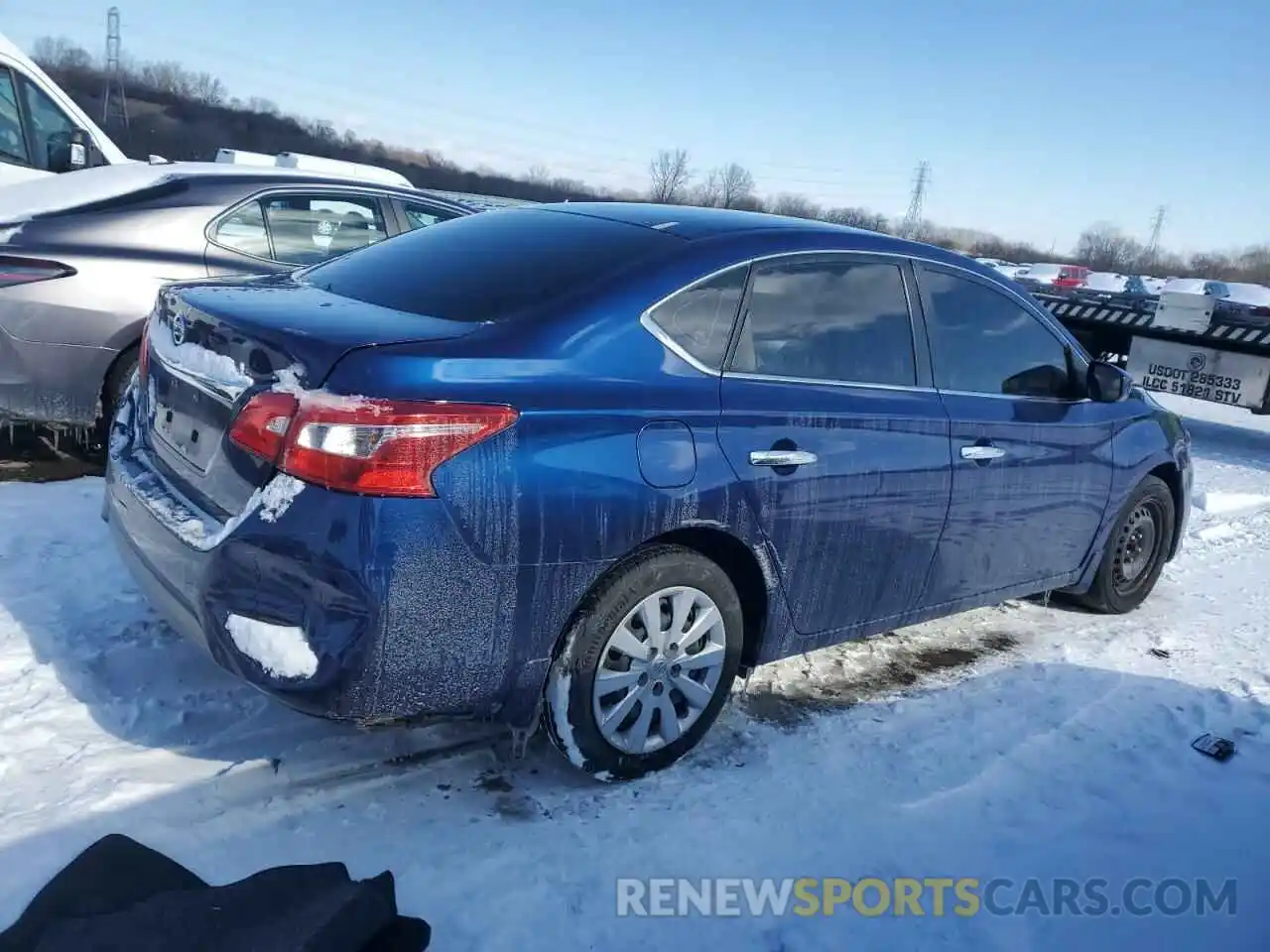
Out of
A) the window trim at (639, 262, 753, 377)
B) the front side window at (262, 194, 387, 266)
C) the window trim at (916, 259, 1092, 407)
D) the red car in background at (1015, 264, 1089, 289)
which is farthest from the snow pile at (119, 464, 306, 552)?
the red car in background at (1015, 264, 1089, 289)

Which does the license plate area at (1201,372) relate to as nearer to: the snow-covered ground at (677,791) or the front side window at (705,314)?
the snow-covered ground at (677,791)

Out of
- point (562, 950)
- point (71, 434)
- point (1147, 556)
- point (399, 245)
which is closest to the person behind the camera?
point (562, 950)

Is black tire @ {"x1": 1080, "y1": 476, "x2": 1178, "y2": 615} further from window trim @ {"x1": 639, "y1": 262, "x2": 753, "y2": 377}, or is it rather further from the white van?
the white van

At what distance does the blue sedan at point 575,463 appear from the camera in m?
2.43

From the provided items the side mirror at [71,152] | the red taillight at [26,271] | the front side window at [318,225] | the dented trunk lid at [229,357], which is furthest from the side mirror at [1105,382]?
the side mirror at [71,152]

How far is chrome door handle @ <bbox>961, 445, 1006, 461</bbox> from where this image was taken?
371cm

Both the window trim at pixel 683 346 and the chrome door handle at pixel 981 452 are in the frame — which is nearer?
the window trim at pixel 683 346

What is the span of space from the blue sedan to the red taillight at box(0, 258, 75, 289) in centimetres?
192

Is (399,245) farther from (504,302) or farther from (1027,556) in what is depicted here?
(1027,556)

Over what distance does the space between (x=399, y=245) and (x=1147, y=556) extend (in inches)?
156

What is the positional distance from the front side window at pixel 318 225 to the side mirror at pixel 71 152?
3.11 metres

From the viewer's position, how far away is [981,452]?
3.78 metres

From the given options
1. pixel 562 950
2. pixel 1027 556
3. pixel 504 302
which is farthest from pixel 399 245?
pixel 1027 556

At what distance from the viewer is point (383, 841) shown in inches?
104
